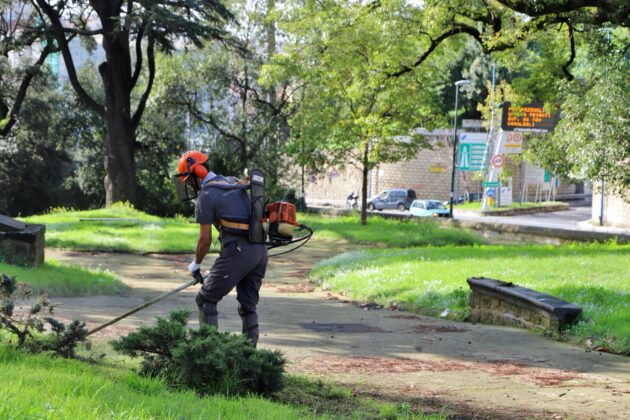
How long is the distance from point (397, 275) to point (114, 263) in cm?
768

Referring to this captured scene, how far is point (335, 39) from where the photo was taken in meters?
26.6

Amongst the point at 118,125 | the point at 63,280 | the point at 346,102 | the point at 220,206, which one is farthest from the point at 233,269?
the point at 118,125

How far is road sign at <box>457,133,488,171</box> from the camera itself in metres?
62.0

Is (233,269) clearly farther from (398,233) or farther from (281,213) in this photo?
(398,233)

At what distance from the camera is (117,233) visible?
26422mm

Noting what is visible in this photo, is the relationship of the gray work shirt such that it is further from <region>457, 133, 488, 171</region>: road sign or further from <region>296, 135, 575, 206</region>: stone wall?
<region>296, 135, 575, 206</region>: stone wall

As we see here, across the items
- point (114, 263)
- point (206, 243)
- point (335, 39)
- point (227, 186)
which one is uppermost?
point (335, 39)

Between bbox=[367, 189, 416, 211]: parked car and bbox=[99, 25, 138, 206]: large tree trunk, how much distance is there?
2895cm

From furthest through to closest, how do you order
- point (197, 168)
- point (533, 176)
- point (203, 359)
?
point (533, 176) → point (197, 168) → point (203, 359)

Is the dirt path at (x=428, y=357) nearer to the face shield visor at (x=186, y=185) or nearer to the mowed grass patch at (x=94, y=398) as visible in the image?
the face shield visor at (x=186, y=185)

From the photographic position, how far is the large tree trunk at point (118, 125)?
1425 inches

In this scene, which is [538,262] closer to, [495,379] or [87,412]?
[495,379]

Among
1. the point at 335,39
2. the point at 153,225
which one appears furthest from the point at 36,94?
the point at 335,39

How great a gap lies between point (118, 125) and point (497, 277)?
24.5 meters
